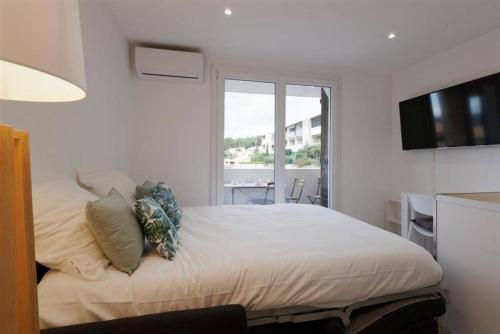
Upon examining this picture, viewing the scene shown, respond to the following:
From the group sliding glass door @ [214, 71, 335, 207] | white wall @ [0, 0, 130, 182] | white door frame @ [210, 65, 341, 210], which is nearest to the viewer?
white wall @ [0, 0, 130, 182]

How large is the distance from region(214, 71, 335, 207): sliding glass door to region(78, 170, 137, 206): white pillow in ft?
4.69

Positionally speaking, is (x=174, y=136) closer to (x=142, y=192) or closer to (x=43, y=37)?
(x=142, y=192)

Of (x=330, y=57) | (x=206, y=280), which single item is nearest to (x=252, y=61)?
(x=330, y=57)

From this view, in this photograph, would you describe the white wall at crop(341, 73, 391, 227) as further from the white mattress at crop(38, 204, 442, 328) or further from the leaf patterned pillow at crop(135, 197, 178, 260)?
the leaf patterned pillow at crop(135, 197, 178, 260)

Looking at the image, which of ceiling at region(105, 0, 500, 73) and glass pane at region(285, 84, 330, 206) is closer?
ceiling at region(105, 0, 500, 73)

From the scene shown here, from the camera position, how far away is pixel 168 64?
9.65 feet

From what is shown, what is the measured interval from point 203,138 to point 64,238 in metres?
2.24

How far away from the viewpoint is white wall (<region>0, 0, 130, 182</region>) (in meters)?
1.37

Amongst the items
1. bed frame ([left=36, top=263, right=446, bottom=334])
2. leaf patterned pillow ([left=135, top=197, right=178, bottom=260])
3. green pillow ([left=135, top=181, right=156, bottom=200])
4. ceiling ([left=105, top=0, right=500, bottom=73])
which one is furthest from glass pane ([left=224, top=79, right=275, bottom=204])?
bed frame ([left=36, top=263, right=446, bottom=334])

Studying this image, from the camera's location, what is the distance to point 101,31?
6.98 feet

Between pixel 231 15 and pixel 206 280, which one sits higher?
pixel 231 15

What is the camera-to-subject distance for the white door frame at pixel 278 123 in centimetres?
328

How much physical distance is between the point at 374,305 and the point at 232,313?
0.81 meters

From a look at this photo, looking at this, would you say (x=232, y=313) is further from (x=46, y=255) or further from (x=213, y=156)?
(x=213, y=156)
